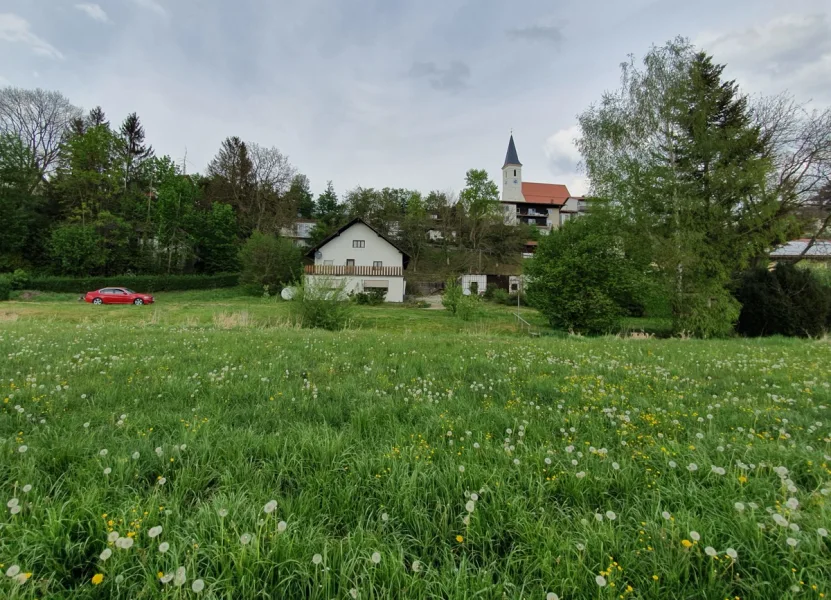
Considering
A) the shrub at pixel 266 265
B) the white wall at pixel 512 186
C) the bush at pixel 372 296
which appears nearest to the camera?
the bush at pixel 372 296

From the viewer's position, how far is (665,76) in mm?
18125

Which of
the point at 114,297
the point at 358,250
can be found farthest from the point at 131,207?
the point at 358,250

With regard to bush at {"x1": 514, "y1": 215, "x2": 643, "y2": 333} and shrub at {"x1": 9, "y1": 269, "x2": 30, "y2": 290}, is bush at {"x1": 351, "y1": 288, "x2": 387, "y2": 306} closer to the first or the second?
bush at {"x1": 514, "y1": 215, "x2": 643, "y2": 333}

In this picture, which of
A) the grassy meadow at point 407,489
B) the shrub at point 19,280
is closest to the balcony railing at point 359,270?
the shrub at point 19,280

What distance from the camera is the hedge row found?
31.8 metres

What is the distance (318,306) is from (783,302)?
23.0 m

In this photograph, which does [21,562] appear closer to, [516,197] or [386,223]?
[386,223]

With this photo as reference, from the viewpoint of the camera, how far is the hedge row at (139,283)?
31797 mm

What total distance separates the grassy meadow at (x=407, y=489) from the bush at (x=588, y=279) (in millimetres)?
13911

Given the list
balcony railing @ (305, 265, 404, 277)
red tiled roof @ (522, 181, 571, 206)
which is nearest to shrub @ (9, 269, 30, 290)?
balcony railing @ (305, 265, 404, 277)

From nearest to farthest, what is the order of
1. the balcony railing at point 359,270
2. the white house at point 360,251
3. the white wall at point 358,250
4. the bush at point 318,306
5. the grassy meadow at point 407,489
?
the grassy meadow at point 407,489 → the bush at point 318,306 → the balcony railing at point 359,270 → the white house at point 360,251 → the white wall at point 358,250

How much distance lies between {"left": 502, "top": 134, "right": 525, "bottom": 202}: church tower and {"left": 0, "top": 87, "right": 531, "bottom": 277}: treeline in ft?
89.4

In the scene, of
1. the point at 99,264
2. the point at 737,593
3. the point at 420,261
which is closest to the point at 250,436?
the point at 737,593

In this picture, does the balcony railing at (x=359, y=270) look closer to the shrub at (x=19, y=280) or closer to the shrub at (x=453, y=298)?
the shrub at (x=453, y=298)
